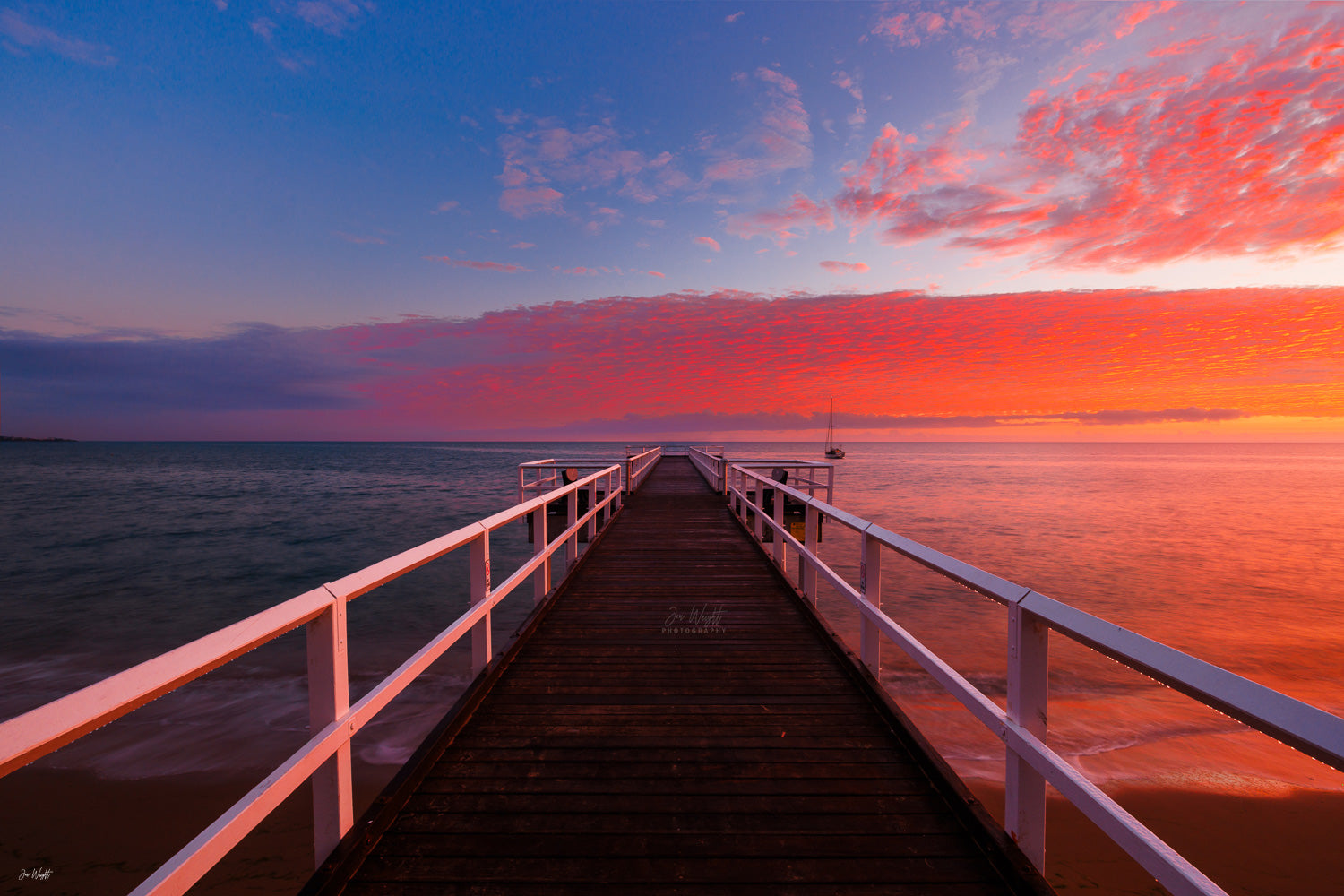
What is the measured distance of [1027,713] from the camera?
215 centimetres

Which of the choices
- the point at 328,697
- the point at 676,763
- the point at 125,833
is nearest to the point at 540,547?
the point at 676,763

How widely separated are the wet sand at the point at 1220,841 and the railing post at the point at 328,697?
5.93 metres

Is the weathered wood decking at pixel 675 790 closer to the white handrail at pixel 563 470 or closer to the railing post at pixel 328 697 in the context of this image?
the railing post at pixel 328 697

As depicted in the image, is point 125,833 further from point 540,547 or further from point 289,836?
point 540,547

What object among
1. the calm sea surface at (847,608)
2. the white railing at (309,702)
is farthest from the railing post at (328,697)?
the calm sea surface at (847,608)

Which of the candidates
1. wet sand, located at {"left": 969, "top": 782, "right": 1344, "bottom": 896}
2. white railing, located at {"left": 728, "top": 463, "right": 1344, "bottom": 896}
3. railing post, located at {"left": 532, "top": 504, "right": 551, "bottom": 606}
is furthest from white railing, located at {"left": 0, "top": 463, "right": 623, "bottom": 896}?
wet sand, located at {"left": 969, "top": 782, "right": 1344, "bottom": 896}

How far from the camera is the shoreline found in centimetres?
484

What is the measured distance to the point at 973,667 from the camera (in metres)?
9.89

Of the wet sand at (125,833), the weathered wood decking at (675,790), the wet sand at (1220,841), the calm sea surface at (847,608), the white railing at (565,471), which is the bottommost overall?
the calm sea surface at (847,608)

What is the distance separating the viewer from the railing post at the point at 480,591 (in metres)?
3.38

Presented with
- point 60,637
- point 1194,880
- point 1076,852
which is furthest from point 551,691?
point 60,637

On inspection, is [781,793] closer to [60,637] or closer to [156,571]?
[60,637]

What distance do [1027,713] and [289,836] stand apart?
6530 mm

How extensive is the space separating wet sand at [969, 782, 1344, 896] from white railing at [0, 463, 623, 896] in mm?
5911
